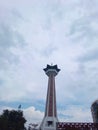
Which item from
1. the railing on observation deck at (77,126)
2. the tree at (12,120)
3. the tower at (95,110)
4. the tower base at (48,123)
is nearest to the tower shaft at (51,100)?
the tower base at (48,123)

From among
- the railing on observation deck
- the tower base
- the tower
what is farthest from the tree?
the tower base

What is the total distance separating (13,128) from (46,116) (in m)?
27.8

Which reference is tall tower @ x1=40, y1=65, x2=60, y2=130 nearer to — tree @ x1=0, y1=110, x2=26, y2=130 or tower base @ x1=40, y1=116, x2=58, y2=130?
tower base @ x1=40, y1=116, x2=58, y2=130

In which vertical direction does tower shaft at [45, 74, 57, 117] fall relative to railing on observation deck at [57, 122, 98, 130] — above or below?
above

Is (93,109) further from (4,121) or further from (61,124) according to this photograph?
(4,121)

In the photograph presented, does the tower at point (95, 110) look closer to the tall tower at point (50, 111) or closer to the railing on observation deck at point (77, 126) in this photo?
the railing on observation deck at point (77, 126)

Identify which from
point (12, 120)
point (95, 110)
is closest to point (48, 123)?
point (95, 110)

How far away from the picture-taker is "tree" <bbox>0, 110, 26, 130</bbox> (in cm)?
4918

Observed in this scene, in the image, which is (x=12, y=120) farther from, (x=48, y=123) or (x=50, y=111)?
(x=48, y=123)

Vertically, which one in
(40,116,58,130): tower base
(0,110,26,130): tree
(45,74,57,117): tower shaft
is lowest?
(0,110,26,130): tree

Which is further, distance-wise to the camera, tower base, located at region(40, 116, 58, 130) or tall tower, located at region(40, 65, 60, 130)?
tall tower, located at region(40, 65, 60, 130)

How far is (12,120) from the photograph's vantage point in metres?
51.9

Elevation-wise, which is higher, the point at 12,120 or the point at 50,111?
the point at 50,111

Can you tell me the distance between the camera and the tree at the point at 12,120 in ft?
161
